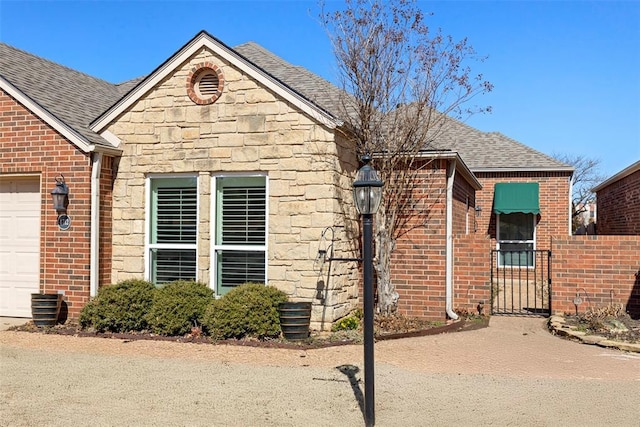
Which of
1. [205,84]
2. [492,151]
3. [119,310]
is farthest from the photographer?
[492,151]

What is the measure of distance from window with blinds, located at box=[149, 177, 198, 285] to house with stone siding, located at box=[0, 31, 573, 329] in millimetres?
22

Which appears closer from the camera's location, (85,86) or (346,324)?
(346,324)

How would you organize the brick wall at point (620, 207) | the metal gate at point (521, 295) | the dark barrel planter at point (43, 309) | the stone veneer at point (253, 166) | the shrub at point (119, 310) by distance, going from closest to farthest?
the shrub at point (119, 310) < the stone veneer at point (253, 166) < the dark barrel planter at point (43, 309) < the metal gate at point (521, 295) < the brick wall at point (620, 207)

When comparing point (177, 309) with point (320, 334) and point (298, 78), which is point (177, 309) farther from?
point (298, 78)

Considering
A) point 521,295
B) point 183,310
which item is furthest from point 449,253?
point 521,295

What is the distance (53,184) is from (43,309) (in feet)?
7.51

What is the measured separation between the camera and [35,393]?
19.8 feet

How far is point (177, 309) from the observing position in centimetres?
896

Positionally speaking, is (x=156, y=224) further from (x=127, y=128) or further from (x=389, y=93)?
(x=389, y=93)

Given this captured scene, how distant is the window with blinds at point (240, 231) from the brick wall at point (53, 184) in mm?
2406

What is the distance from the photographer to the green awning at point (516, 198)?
18266mm

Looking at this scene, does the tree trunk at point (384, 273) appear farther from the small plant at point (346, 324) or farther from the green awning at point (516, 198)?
the green awning at point (516, 198)

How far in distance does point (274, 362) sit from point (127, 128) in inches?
218

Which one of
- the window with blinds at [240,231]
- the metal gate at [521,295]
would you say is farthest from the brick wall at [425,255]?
the window with blinds at [240,231]
